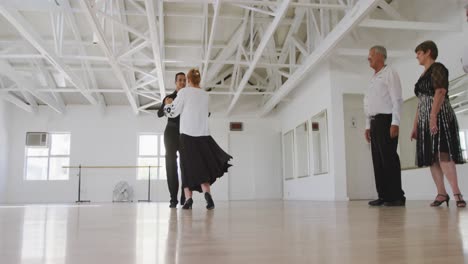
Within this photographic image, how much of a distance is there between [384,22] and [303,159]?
16.2 ft

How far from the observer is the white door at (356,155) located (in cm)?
838

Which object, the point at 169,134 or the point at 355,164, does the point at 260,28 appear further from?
the point at 169,134

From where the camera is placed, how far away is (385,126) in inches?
141

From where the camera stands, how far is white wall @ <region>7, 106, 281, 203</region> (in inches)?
503

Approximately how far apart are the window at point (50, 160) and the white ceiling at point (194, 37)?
41.2 inches

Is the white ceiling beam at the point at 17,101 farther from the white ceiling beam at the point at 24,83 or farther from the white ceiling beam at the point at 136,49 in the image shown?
the white ceiling beam at the point at 136,49

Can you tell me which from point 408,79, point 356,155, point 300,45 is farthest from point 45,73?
point 408,79

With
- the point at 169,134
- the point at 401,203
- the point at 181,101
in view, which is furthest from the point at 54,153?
the point at 401,203

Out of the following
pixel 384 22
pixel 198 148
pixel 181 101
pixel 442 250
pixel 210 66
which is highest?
pixel 210 66

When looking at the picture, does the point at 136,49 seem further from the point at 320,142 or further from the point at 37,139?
the point at 37,139

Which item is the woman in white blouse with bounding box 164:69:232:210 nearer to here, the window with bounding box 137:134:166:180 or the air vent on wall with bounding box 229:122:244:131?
the air vent on wall with bounding box 229:122:244:131

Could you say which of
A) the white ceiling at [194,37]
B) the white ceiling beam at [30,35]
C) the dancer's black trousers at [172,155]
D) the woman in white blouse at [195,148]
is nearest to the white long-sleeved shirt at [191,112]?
the woman in white blouse at [195,148]

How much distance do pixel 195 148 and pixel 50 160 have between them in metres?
11.2

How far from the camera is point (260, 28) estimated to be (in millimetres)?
8953
